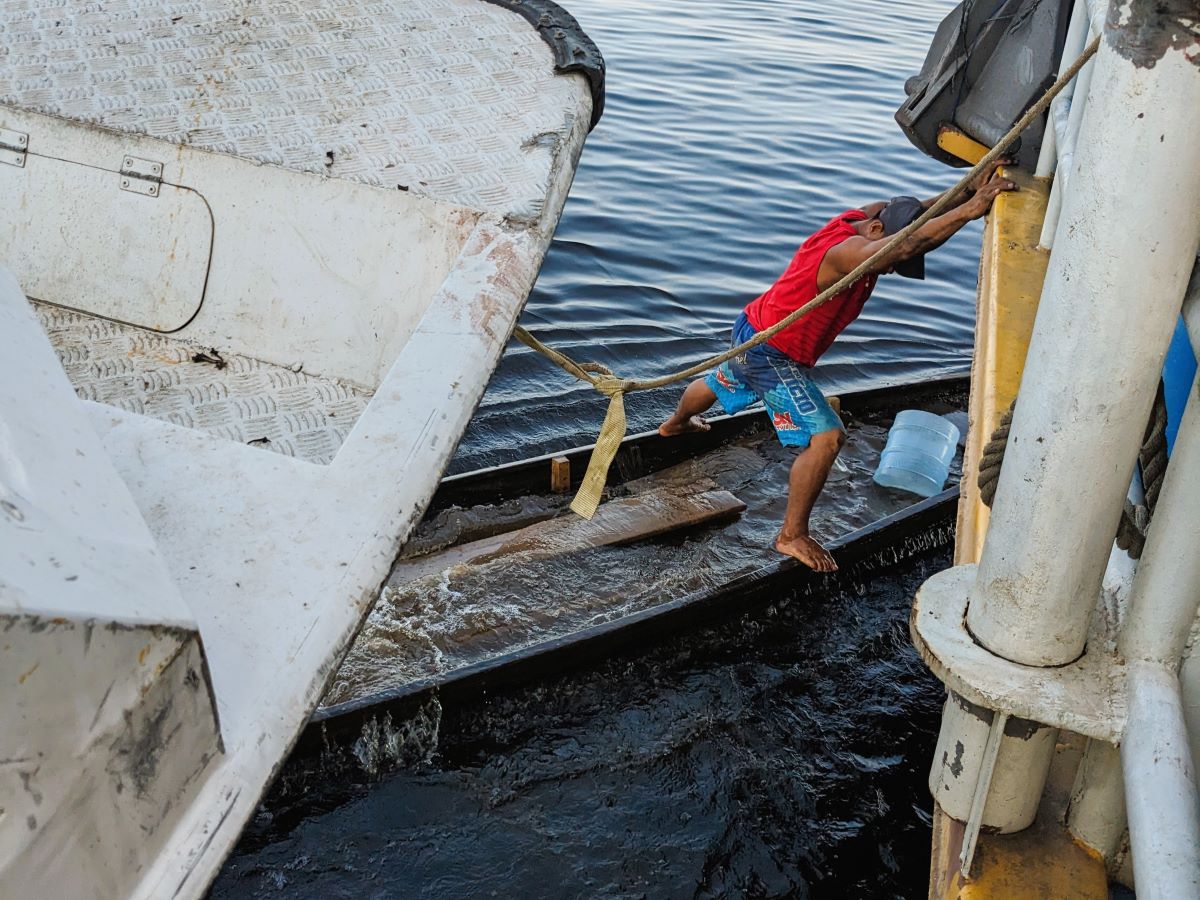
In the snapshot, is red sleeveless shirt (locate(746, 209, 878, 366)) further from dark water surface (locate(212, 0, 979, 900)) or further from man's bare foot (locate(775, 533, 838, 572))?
dark water surface (locate(212, 0, 979, 900))

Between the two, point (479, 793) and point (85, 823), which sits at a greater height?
point (85, 823)

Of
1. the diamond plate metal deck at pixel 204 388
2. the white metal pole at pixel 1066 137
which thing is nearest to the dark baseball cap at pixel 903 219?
A: the white metal pole at pixel 1066 137

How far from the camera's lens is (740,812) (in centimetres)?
394

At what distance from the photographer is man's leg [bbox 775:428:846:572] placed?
4801 millimetres

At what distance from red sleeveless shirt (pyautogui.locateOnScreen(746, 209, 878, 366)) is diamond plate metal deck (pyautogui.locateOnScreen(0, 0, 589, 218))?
117cm

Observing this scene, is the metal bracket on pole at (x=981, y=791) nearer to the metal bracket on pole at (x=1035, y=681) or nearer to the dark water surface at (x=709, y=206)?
the metal bracket on pole at (x=1035, y=681)

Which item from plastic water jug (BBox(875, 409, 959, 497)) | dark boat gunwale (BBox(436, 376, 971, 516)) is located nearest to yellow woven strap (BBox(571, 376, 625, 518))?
dark boat gunwale (BBox(436, 376, 971, 516))

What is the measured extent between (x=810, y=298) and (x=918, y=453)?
64.1 inches

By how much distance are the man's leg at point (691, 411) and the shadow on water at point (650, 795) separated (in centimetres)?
121

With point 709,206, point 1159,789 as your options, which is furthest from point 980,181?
point 709,206

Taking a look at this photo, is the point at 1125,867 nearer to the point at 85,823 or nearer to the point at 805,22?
the point at 85,823

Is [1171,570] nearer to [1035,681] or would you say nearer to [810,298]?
[1035,681]

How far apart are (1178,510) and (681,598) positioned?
2807mm

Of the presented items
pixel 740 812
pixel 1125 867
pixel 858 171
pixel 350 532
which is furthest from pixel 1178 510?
pixel 858 171
